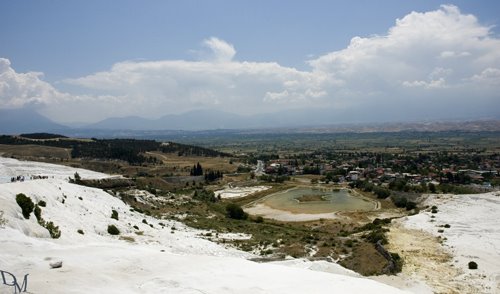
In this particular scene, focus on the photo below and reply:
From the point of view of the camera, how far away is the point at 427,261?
1286 inches

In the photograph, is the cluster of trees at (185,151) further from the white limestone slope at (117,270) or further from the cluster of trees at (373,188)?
the white limestone slope at (117,270)

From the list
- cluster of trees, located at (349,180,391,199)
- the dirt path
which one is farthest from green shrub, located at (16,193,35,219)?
cluster of trees, located at (349,180,391,199)

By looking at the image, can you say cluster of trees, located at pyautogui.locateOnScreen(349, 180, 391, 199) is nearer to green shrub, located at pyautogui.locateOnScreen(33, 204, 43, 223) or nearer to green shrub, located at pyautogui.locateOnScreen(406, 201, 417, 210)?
green shrub, located at pyautogui.locateOnScreen(406, 201, 417, 210)

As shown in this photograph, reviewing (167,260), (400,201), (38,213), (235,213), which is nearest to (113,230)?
(38,213)

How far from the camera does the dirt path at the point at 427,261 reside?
2729cm

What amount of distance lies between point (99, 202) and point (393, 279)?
80.1 feet

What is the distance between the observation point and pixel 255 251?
109 ft

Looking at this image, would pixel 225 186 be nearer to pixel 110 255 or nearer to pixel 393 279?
pixel 393 279

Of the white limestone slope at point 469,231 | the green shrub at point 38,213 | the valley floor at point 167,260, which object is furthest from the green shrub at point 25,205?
the white limestone slope at point 469,231

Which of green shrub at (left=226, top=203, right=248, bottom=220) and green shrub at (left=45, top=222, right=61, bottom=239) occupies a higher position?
green shrub at (left=45, top=222, right=61, bottom=239)

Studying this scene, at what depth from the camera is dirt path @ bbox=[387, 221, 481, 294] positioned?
89.5 ft

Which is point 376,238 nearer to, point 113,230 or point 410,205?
point 113,230

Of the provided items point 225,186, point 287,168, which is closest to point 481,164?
point 287,168

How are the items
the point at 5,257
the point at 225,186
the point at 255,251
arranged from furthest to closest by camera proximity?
the point at 225,186 → the point at 255,251 → the point at 5,257
